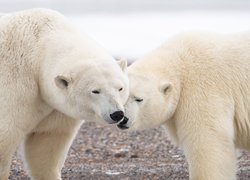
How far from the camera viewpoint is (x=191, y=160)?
7.07 metres

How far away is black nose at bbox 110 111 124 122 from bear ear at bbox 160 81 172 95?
902 mm

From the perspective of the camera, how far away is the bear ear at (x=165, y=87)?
23.7 ft

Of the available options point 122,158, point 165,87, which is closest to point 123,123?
point 165,87

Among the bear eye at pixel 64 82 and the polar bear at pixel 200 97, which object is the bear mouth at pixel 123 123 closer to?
the polar bear at pixel 200 97

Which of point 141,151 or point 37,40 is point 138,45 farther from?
point 37,40

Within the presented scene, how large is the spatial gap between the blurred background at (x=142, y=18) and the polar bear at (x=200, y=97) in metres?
10.1

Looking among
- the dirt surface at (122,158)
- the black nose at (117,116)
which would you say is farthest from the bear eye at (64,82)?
the dirt surface at (122,158)

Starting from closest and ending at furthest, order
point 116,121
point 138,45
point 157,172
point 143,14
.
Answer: point 116,121 → point 157,172 → point 138,45 → point 143,14

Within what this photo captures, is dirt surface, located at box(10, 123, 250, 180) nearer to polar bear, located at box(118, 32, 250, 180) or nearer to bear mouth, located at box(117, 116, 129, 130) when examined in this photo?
polar bear, located at box(118, 32, 250, 180)

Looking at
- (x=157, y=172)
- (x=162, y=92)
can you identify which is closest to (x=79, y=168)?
(x=157, y=172)

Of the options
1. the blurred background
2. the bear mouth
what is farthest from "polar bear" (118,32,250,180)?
the blurred background

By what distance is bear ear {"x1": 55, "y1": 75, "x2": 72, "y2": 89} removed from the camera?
6590 millimetres

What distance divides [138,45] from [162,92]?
1354 cm

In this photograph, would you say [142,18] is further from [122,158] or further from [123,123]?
[123,123]
